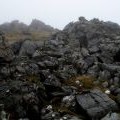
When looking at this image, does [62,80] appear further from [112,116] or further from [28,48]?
[28,48]

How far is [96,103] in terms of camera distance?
29766 millimetres

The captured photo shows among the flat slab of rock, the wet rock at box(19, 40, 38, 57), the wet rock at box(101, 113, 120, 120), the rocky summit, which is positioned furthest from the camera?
the wet rock at box(19, 40, 38, 57)

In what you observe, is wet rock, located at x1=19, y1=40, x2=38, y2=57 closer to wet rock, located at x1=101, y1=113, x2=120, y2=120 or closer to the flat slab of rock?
the flat slab of rock

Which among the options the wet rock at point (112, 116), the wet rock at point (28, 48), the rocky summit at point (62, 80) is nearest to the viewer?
the wet rock at point (112, 116)

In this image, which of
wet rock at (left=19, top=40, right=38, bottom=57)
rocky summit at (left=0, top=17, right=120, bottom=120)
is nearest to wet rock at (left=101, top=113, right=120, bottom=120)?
rocky summit at (left=0, top=17, right=120, bottom=120)

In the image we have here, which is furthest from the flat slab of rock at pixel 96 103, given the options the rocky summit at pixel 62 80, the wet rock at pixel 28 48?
the wet rock at pixel 28 48

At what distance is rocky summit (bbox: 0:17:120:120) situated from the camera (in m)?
29.2

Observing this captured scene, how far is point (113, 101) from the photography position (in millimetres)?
30203

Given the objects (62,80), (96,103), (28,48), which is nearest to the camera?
(96,103)

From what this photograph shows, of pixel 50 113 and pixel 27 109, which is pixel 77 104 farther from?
pixel 27 109

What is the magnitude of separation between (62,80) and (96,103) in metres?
7.71

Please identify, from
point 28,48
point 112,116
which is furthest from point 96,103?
point 28,48

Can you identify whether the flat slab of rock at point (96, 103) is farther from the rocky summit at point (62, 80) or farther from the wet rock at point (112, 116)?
the wet rock at point (112, 116)

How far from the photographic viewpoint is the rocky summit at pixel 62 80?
2925 centimetres
